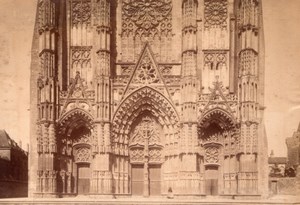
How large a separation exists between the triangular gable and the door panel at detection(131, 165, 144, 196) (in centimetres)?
391

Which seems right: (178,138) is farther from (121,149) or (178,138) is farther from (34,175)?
(34,175)

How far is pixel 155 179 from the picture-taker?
78.5ft

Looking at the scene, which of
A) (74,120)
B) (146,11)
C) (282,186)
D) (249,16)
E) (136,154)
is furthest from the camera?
(282,186)

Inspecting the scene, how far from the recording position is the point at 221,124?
23391mm

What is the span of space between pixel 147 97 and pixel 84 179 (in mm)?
5206

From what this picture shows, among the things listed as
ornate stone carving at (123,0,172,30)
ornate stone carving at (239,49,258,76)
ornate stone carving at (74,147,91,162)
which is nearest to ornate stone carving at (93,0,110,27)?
ornate stone carving at (123,0,172,30)

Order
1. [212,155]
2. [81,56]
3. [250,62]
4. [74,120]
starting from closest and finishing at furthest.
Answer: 1. [250,62]
2. [74,120]
3. [212,155]
4. [81,56]

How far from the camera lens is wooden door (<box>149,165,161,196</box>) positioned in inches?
935

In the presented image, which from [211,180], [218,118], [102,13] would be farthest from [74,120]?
[211,180]

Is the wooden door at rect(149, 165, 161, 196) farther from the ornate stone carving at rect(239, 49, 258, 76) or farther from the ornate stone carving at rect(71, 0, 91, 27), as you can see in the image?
the ornate stone carving at rect(71, 0, 91, 27)

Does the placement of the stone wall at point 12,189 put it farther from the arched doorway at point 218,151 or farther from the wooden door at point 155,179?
the arched doorway at point 218,151

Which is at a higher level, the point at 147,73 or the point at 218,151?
the point at 147,73

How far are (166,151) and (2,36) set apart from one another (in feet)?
31.5

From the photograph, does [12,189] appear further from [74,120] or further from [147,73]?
[147,73]
